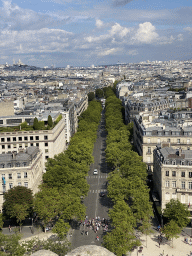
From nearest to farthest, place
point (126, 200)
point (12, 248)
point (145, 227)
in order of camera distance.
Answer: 1. point (12, 248)
2. point (145, 227)
3. point (126, 200)

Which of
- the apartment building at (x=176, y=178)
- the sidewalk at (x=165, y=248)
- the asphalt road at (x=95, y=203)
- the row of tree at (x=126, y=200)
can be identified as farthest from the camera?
the apartment building at (x=176, y=178)

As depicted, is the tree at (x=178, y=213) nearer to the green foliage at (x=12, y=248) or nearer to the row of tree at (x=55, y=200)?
the row of tree at (x=55, y=200)

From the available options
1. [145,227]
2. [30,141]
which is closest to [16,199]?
[145,227]

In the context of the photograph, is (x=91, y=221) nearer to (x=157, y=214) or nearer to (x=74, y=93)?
(x=157, y=214)

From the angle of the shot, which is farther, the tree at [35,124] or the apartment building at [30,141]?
the tree at [35,124]

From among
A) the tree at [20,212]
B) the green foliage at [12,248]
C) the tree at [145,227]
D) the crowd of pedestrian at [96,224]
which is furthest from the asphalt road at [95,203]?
the green foliage at [12,248]

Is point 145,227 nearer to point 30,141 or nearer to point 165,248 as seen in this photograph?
point 165,248

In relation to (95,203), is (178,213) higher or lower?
higher

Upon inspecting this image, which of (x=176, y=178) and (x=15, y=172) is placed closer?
(x=176, y=178)

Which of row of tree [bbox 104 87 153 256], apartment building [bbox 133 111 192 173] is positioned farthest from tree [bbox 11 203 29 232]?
apartment building [bbox 133 111 192 173]
